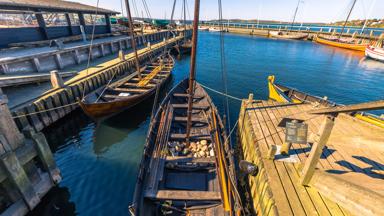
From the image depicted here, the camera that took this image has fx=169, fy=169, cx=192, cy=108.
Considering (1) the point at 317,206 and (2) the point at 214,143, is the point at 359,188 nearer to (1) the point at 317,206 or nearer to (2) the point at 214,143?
(1) the point at 317,206

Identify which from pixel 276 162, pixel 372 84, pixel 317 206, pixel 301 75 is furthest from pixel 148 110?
pixel 372 84

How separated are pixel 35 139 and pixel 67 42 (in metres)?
25.6

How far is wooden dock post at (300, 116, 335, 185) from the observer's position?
4.75 metres

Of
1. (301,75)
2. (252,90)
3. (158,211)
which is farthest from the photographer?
(301,75)

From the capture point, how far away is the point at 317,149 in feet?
16.8

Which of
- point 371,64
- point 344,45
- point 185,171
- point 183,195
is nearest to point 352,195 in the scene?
point 183,195

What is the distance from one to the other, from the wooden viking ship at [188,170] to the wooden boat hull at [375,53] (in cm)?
4481

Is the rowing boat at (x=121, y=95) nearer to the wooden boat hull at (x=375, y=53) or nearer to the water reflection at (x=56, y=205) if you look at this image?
the water reflection at (x=56, y=205)

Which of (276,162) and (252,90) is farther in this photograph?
(252,90)

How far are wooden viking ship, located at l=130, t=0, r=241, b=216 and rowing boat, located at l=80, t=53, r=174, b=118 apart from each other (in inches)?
165

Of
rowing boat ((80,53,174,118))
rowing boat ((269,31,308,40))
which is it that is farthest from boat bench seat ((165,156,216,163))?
rowing boat ((269,31,308,40))

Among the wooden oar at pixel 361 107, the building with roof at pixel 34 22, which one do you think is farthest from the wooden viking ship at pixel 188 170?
the building with roof at pixel 34 22

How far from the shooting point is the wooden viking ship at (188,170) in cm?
639

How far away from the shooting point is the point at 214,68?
3153 cm
